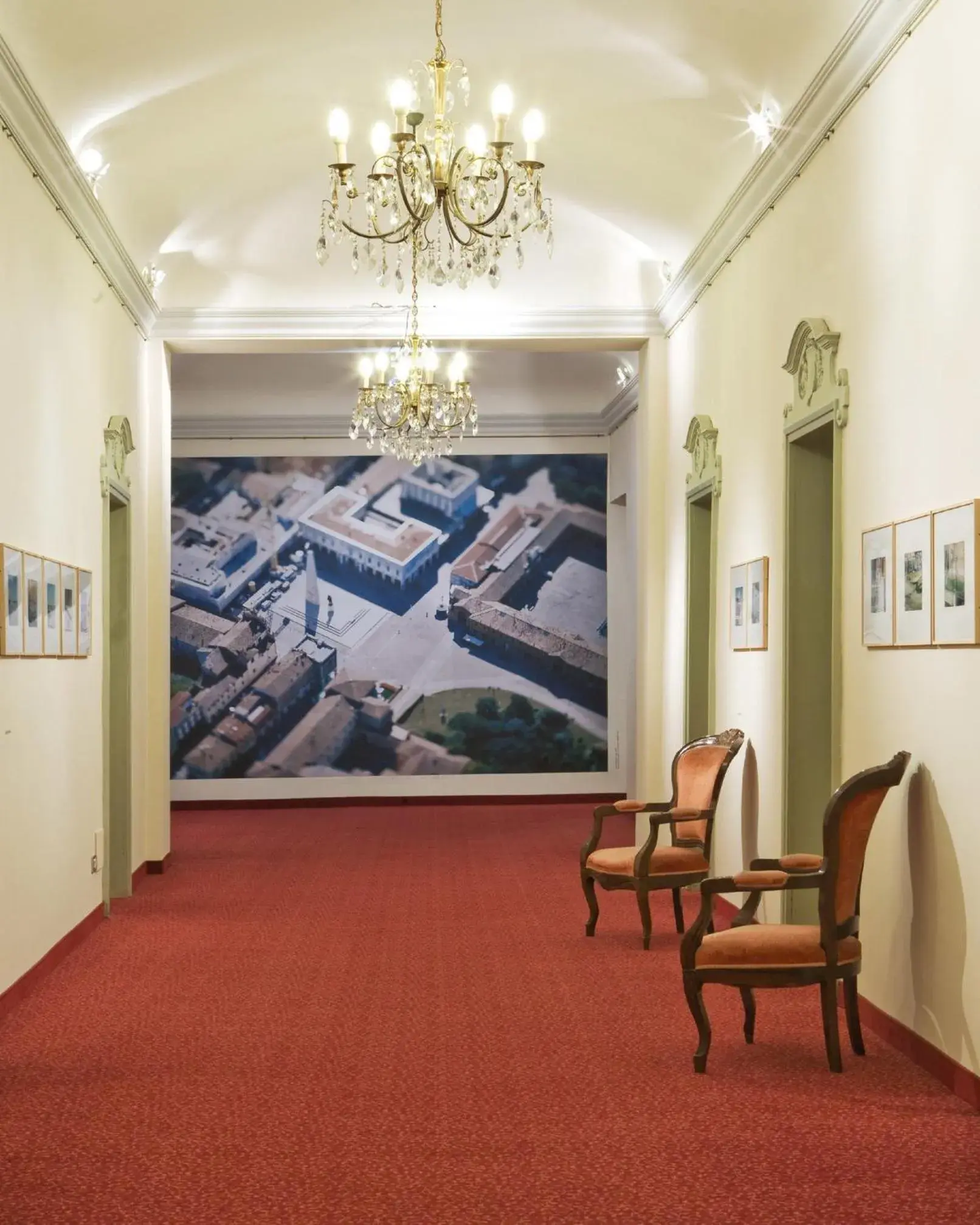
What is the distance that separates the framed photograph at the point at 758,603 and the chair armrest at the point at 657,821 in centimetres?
96

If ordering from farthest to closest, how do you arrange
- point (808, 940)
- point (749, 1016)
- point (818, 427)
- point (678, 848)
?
point (678, 848)
point (818, 427)
point (749, 1016)
point (808, 940)

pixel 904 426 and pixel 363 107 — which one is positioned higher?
pixel 363 107

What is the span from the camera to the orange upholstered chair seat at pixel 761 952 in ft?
17.6

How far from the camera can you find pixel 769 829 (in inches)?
304

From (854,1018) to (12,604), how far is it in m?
3.99

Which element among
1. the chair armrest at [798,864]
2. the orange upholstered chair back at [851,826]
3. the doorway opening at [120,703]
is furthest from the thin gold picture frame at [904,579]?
the doorway opening at [120,703]

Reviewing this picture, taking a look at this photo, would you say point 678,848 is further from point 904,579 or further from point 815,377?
point 904,579

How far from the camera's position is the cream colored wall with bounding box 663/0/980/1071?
197 inches

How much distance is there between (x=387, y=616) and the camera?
1546 centimetres

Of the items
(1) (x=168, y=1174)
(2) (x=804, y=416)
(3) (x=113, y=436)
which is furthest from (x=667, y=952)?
(3) (x=113, y=436)

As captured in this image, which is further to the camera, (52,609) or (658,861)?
(658,861)

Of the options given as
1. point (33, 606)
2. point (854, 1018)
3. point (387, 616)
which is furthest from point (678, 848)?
point (387, 616)

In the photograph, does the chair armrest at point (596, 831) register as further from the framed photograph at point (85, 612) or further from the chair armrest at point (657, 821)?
the framed photograph at point (85, 612)

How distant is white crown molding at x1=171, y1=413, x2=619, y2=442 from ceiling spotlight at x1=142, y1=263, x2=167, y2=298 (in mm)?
4679
